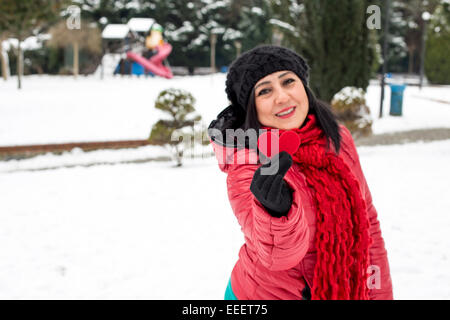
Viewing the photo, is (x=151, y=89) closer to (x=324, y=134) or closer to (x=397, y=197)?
(x=397, y=197)

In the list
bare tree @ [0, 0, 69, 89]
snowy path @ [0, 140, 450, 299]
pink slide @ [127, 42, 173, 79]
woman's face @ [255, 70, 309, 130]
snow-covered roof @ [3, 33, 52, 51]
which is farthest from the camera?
snow-covered roof @ [3, 33, 52, 51]

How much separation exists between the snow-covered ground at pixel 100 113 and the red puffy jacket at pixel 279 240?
25.4 ft

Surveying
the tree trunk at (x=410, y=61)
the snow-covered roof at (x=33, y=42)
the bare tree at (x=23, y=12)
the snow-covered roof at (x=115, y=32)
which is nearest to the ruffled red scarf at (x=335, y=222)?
the bare tree at (x=23, y=12)

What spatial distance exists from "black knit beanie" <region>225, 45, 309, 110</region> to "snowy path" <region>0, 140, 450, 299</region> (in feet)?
6.86

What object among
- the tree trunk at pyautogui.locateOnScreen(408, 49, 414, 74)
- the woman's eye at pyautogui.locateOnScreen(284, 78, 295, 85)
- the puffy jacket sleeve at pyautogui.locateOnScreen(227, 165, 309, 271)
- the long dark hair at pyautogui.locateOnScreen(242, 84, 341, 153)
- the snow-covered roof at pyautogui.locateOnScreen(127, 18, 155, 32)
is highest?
the snow-covered roof at pyautogui.locateOnScreen(127, 18, 155, 32)

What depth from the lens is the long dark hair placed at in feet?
4.42

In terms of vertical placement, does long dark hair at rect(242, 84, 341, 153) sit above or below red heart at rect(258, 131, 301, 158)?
above

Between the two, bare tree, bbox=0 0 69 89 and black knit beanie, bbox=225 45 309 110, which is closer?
black knit beanie, bbox=225 45 309 110

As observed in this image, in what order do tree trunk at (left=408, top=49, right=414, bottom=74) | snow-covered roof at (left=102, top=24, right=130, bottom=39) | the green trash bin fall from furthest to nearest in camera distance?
tree trunk at (left=408, top=49, right=414, bottom=74), snow-covered roof at (left=102, top=24, right=130, bottom=39), the green trash bin

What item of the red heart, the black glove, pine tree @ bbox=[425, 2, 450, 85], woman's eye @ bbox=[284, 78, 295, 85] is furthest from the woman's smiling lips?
pine tree @ bbox=[425, 2, 450, 85]

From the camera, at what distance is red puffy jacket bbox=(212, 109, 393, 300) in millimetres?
1044

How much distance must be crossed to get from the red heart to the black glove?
10 centimetres

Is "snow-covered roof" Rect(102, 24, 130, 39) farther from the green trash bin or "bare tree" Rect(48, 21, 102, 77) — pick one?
the green trash bin

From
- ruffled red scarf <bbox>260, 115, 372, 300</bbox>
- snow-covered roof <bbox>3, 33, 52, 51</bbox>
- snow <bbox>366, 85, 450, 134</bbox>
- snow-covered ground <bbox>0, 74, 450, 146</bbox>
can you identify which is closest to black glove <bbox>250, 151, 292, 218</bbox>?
ruffled red scarf <bbox>260, 115, 372, 300</bbox>
